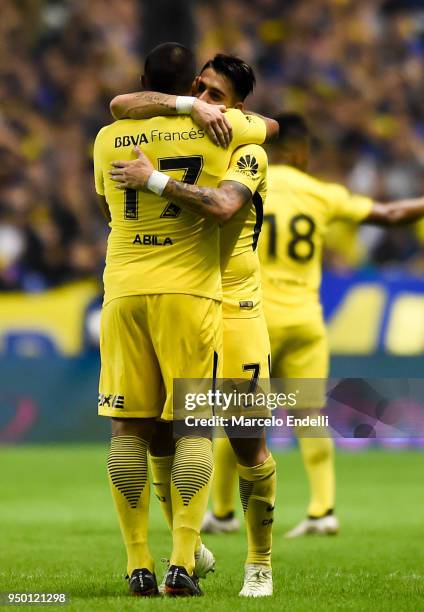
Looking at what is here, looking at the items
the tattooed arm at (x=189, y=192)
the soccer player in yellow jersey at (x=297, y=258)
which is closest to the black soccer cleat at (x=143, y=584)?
the tattooed arm at (x=189, y=192)

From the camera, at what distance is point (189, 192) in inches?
219

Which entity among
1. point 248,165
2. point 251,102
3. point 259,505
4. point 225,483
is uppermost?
point 251,102

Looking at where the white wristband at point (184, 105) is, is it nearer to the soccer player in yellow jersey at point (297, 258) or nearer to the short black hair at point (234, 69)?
the short black hair at point (234, 69)

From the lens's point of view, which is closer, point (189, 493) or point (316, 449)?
point (189, 493)

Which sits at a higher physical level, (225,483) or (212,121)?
(212,121)

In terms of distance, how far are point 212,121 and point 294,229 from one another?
3.47 m

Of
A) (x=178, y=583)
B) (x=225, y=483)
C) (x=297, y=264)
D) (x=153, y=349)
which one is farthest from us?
(x=297, y=264)

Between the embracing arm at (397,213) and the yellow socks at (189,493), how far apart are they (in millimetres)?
3377

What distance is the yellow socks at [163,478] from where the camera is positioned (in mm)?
6188

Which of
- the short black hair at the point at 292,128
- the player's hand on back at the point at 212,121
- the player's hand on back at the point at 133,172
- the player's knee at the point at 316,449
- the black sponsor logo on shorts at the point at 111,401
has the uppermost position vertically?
the short black hair at the point at 292,128

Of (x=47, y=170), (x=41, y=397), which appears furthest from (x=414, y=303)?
(x=47, y=170)

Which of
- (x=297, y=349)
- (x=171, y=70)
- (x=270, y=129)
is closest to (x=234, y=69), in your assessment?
(x=270, y=129)

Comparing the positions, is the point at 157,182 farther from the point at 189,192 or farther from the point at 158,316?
the point at 158,316

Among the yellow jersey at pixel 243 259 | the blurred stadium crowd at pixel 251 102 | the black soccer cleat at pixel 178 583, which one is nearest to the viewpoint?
the black soccer cleat at pixel 178 583
